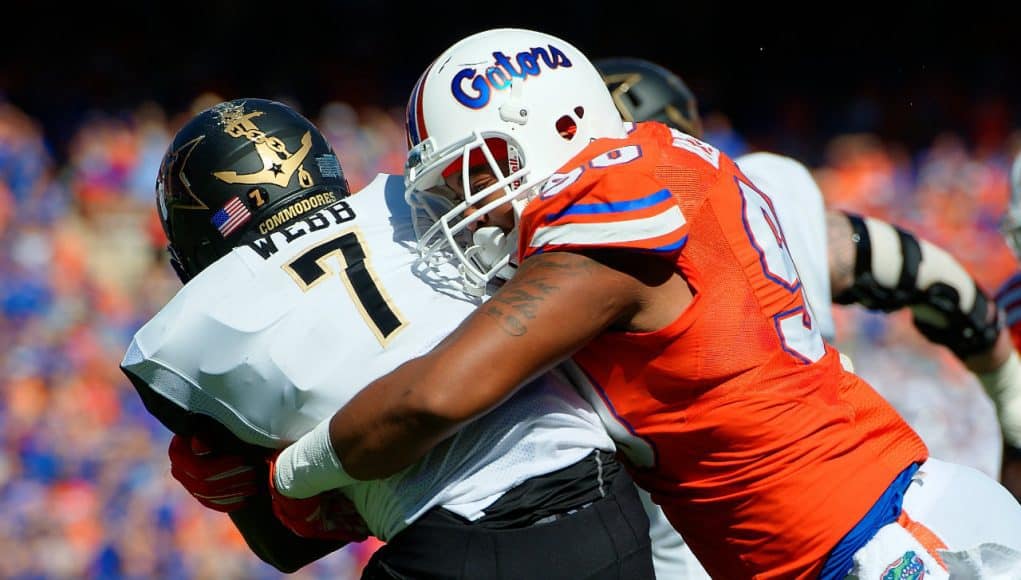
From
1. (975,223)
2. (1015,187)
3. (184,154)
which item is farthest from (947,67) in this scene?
(184,154)

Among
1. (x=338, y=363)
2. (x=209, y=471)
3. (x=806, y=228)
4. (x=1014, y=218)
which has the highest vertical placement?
(x=338, y=363)

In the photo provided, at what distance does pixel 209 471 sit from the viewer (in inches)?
98.3

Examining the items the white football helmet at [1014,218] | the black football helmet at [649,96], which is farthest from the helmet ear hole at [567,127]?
the white football helmet at [1014,218]

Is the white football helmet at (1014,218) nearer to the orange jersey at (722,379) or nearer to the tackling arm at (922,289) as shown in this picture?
the tackling arm at (922,289)

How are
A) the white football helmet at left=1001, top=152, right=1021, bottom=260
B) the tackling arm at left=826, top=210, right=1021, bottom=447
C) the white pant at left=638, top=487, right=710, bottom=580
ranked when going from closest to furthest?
1. the white pant at left=638, top=487, right=710, bottom=580
2. the tackling arm at left=826, top=210, right=1021, bottom=447
3. the white football helmet at left=1001, top=152, right=1021, bottom=260

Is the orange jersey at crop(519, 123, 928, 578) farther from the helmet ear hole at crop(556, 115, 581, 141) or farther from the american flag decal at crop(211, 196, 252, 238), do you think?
the american flag decal at crop(211, 196, 252, 238)

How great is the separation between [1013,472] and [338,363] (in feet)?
7.90

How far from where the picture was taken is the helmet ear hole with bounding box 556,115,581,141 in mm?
2355

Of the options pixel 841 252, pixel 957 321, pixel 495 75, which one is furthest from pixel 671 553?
pixel 495 75

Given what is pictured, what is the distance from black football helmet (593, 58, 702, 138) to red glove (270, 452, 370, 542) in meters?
1.72

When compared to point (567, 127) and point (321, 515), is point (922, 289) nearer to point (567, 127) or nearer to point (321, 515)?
point (567, 127)

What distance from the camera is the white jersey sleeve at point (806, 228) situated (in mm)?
3508

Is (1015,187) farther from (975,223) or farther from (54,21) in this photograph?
(54,21)

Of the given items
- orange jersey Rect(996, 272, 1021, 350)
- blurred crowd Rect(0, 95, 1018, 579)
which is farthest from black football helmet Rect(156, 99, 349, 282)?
blurred crowd Rect(0, 95, 1018, 579)
